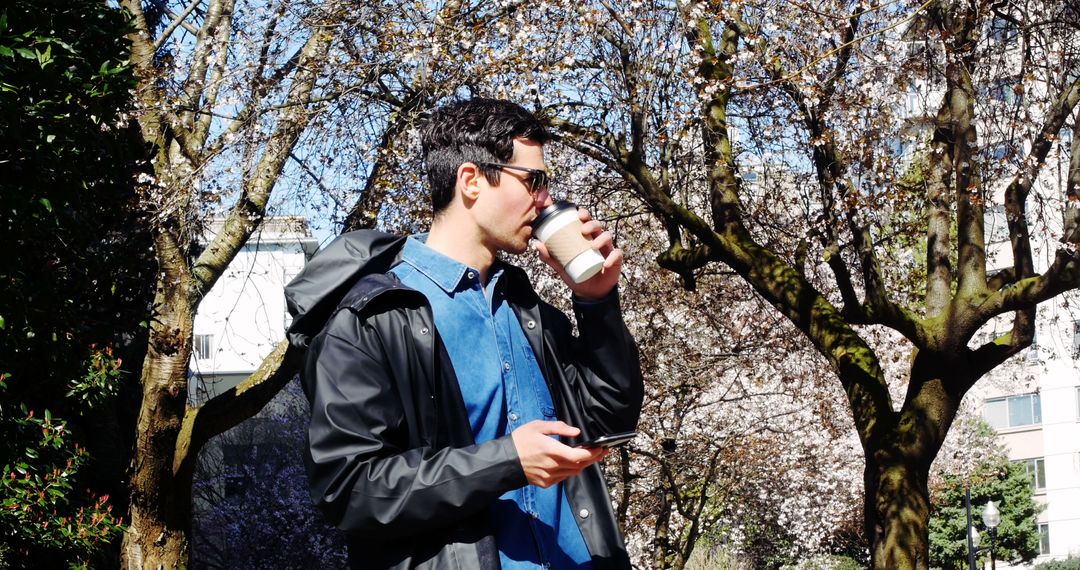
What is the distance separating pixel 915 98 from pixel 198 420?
6.98 metres

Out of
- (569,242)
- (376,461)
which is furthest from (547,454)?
(569,242)

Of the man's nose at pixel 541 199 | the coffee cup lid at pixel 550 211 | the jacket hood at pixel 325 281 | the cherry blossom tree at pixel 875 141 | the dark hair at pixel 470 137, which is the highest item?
the cherry blossom tree at pixel 875 141

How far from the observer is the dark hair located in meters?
2.37

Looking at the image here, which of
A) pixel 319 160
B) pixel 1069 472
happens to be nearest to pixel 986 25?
pixel 319 160

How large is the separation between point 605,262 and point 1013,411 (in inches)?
1814

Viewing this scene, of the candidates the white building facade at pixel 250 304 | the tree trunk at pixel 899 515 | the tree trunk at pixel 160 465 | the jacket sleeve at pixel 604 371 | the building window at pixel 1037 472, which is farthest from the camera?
the building window at pixel 1037 472

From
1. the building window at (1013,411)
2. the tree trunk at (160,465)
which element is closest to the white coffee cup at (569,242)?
the tree trunk at (160,465)

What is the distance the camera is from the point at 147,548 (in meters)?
9.48

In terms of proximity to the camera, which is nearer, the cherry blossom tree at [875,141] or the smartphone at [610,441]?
the smartphone at [610,441]

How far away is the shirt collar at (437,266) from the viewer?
7.77 feet

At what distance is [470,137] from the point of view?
7.84 ft

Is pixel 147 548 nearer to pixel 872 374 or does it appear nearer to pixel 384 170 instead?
pixel 384 170

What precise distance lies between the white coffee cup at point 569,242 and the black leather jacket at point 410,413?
0.14 m

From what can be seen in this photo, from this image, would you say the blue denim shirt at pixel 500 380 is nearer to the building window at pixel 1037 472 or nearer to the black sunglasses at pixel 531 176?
the black sunglasses at pixel 531 176
